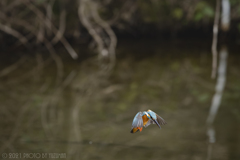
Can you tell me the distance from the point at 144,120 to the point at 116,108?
135cm

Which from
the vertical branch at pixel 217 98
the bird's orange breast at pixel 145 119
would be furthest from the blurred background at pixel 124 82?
the bird's orange breast at pixel 145 119

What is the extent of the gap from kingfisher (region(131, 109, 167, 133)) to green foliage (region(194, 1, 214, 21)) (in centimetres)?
457

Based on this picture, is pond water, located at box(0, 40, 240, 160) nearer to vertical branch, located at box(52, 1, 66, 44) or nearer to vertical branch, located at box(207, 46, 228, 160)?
vertical branch, located at box(207, 46, 228, 160)

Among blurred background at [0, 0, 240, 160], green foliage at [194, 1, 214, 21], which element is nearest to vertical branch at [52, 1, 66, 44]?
blurred background at [0, 0, 240, 160]

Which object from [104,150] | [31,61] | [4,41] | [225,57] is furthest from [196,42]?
[104,150]

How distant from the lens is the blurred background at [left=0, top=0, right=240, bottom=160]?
5.19 ft

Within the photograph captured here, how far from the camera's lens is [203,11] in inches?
202

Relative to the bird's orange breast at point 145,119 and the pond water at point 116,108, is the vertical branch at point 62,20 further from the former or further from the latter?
the bird's orange breast at point 145,119

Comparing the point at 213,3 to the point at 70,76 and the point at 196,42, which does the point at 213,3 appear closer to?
the point at 196,42

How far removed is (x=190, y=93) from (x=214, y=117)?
0.61 meters

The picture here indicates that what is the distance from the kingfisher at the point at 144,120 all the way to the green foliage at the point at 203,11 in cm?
457

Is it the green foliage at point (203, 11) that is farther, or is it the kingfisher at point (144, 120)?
the green foliage at point (203, 11)

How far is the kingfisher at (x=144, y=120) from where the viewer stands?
0.76m

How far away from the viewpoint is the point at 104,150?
1486 millimetres
